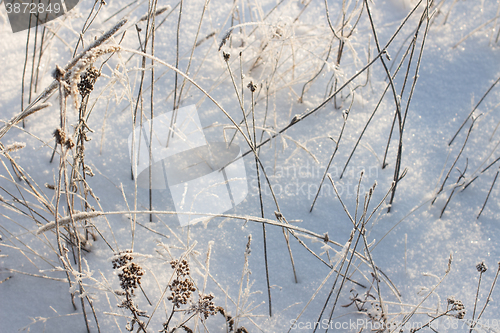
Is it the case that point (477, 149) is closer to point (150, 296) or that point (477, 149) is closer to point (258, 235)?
point (258, 235)

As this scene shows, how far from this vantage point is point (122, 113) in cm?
126

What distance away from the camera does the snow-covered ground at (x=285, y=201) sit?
0.82 metres

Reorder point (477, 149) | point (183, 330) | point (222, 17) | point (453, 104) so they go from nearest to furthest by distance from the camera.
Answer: point (183, 330), point (477, 149), point (453, 104), point (222, 17)

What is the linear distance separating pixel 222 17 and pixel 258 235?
3.67 ft

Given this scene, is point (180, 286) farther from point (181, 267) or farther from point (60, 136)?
point (60, 136)

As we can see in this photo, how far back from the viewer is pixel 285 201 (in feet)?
3.63

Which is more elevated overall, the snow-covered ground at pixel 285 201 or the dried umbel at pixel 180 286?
the snow-covered ground at pixel 285 201

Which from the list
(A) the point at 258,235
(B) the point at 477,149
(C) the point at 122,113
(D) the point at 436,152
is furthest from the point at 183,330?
(B) the point at 477,149
